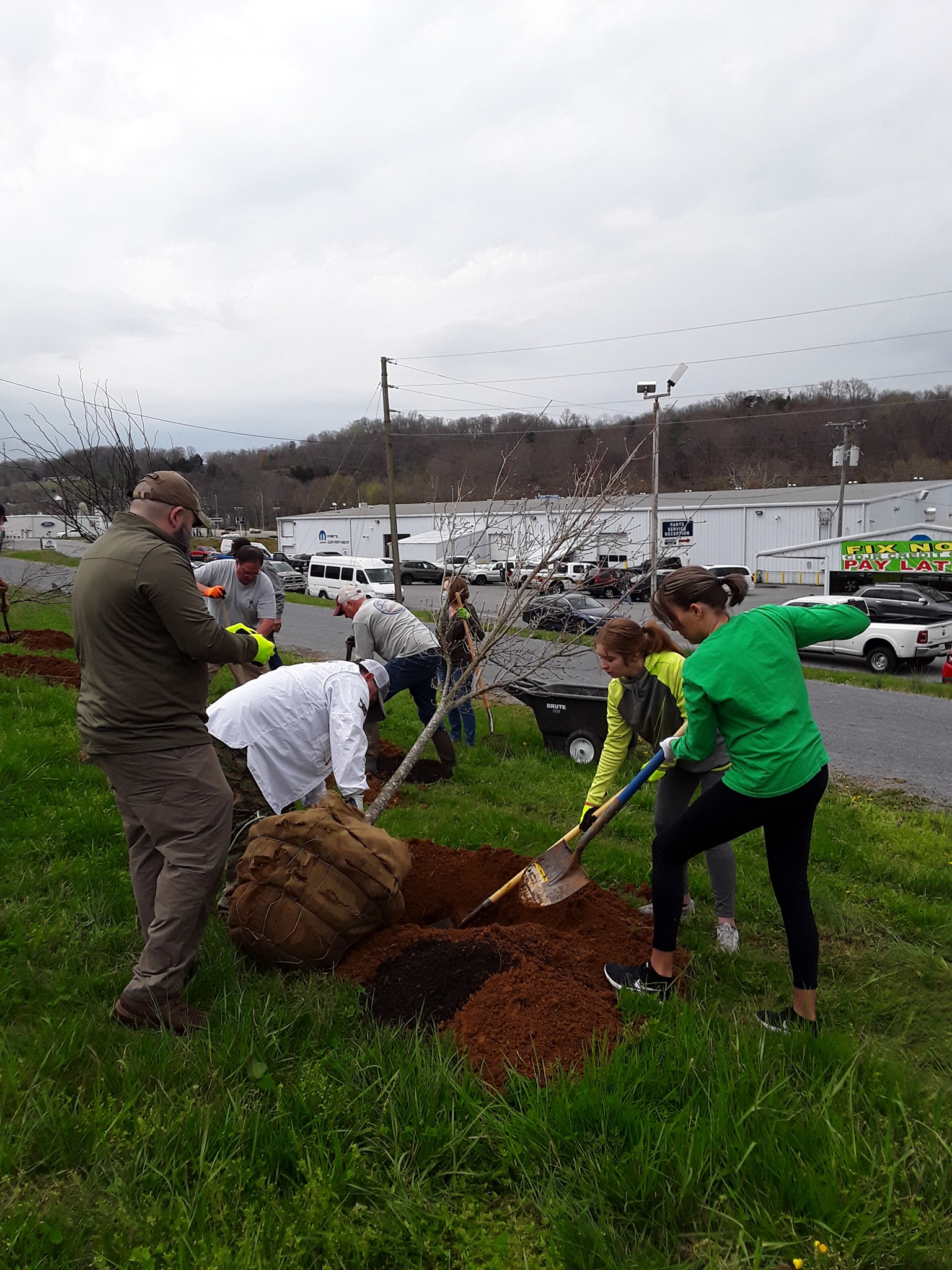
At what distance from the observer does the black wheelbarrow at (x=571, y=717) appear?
7391 mm

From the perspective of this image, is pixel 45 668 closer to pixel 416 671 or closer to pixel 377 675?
pixel 416 671

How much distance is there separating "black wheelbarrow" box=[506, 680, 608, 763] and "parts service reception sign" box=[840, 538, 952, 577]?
2011cm

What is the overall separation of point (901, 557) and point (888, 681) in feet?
35.6

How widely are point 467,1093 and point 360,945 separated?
42.8 inches

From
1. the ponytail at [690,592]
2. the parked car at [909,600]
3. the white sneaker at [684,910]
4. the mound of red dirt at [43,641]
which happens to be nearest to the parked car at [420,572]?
the parked car at [909,600]

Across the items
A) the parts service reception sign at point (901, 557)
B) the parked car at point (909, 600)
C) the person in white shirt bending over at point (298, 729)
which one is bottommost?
the parked car at point (909, 600)

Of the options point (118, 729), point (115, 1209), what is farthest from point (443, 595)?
point (115, 1209)

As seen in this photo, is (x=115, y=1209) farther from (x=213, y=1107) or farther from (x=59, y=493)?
(x=59, y=493)

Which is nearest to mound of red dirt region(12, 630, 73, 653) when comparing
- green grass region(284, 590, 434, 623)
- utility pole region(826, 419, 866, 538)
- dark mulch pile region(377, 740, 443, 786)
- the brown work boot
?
dark mulch pile region(377, 740, 443, 786)

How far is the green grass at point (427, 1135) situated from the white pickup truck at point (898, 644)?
48.6ft

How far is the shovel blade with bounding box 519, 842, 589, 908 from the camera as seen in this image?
12.7 feet

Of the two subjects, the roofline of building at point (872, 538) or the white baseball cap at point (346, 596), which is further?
the roofline of building at point (872, 538)

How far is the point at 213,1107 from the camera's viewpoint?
2363 mm

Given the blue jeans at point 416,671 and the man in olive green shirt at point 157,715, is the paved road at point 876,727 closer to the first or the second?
the blue jeans at point 416,671
